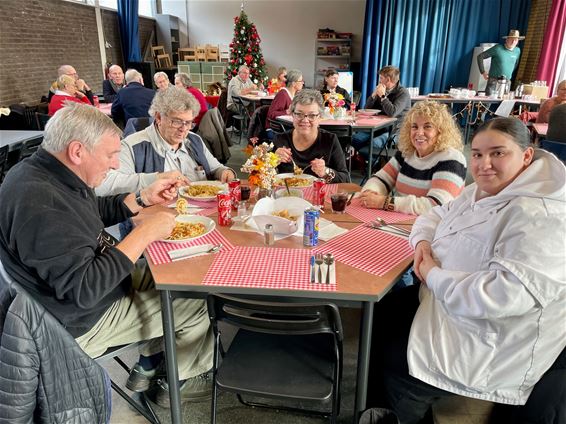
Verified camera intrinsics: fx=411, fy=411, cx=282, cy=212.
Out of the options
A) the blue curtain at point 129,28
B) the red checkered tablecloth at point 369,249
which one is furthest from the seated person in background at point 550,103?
the blue curtain at point 129,28

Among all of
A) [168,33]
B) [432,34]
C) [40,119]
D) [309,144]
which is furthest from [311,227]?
[168,33]

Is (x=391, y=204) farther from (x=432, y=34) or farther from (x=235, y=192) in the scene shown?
(x=432, y=34)

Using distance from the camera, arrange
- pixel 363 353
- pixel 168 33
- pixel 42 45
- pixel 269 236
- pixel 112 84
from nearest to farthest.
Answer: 1. pixel 363 353
2. pixel 269 236
3. pixel 42 45
4. pixel 112 84
5. pixel 168 33

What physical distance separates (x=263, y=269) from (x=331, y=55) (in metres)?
10.2

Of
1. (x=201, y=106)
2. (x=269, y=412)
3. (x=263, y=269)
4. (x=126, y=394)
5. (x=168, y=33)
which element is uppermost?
(x=168, y=33)

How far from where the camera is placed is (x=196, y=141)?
264 centimetres

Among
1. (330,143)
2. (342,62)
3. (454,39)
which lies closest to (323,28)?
(342,62)

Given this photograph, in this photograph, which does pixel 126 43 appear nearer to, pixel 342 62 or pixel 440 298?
pixel 342 62

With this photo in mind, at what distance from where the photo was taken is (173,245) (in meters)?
1.66

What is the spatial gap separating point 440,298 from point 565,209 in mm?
450

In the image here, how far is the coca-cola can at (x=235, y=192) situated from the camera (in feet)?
6.73

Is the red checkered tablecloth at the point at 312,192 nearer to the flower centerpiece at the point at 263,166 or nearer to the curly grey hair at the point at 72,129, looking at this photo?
the flower centerpiece at the point at 263,166

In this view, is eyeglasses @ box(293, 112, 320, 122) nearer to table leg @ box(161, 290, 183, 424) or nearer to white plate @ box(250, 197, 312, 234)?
white plate @ box(250, 197, 312, 234)

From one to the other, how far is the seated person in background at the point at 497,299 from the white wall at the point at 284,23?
10.1 m
